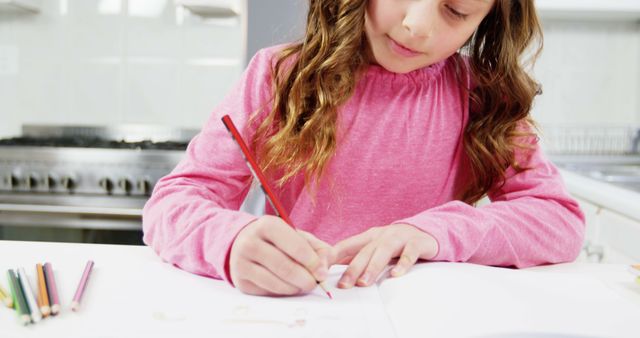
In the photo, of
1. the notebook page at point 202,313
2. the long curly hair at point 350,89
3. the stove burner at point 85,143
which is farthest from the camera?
the stove burner at point 85,143

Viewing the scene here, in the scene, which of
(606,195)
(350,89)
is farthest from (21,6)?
(606,195)

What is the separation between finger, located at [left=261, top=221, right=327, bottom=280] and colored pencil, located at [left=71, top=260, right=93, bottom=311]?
0.18 metres

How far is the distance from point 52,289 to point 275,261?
20 centimetres

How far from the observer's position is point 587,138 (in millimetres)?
2133

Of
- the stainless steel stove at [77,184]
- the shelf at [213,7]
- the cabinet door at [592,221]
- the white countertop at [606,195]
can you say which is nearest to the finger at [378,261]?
the white countertop at [606,195]

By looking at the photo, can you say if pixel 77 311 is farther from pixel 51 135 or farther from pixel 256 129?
pixel 51 135

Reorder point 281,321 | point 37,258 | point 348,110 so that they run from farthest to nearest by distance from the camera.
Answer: point 348,110
point 37,258
point 281,321

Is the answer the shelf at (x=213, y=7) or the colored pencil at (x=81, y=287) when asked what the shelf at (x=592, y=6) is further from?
the colored pencil at (x=81, y=287)

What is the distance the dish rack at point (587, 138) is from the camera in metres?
2.11

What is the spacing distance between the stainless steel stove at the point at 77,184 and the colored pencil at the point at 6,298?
124cm

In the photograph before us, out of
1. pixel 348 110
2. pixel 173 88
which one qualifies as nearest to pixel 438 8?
pixel 348 110

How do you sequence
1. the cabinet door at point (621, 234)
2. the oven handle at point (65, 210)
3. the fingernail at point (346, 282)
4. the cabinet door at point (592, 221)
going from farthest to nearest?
the oven handle at point (65, 210)
the cabinet door at point (592, 221)
the cabinet door at point (621, 234)
the fingernail at point (346, 282)

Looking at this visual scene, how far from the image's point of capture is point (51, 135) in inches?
85.6

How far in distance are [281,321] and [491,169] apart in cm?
53
